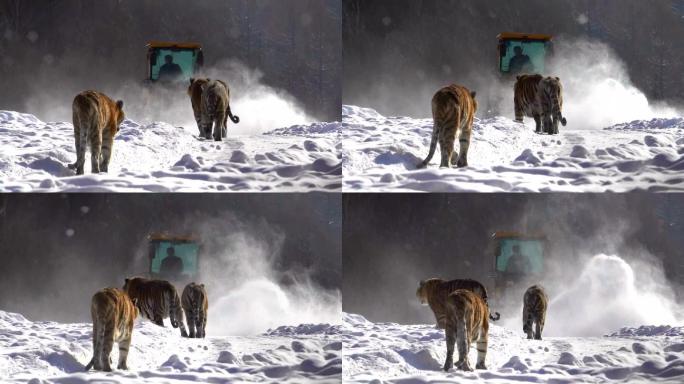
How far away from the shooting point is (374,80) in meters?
8.09

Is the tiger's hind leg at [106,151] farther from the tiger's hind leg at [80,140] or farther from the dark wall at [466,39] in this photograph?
the dark wall at [466,39]

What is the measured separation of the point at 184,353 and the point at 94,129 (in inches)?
63.3

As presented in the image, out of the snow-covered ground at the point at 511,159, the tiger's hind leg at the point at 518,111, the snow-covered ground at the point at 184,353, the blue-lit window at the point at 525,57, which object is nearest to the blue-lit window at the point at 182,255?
the snow-covered ground at the point at 184,353

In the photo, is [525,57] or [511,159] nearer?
[511,159]

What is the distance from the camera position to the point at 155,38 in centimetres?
830

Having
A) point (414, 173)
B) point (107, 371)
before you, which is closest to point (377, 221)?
point (414, 173)

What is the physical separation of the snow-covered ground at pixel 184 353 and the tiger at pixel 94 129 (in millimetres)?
1111

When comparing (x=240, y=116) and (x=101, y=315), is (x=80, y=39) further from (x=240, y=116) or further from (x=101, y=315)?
(x=101, y=315)

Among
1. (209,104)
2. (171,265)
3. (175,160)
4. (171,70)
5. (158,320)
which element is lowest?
(158,320)

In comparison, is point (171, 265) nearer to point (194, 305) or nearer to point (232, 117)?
point (194, 305)

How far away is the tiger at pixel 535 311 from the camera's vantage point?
7.89 m

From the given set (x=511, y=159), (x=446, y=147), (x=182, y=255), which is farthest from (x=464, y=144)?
(x=182, y=255)

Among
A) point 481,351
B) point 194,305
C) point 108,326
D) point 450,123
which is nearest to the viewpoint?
point 108,326

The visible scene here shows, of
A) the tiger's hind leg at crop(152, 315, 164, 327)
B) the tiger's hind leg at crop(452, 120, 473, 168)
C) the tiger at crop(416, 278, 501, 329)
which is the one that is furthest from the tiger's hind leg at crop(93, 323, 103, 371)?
the tiger's hind leg at crop(452, 120, 473, 168)
